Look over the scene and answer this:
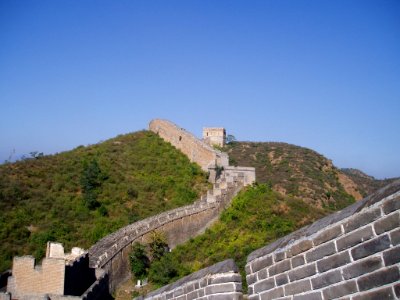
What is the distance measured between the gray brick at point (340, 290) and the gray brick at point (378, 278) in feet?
0.29

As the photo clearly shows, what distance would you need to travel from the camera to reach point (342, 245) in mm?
4180

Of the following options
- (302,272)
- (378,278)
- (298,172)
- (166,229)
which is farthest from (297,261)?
(298,172)

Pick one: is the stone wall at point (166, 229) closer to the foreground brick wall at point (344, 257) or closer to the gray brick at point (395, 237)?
the foreground brick wall at point (344, 257)

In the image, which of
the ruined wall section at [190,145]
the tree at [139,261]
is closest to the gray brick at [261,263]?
the tree at [139,261]

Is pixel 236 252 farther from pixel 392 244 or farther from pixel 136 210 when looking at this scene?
pixel 392 244

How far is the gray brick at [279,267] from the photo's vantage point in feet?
A: 16.0

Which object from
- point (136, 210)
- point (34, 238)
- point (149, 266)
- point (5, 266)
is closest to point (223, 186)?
point (136, 210)

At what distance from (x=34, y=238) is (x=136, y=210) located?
742cm

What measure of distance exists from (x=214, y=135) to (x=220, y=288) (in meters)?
58.6

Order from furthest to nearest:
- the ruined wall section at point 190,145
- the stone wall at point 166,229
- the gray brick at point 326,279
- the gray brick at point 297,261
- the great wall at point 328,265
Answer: the ruined wall section at point 190,145 < the stone wall at point 166,229 < the gray brick at point 297,261 < the gray brick at point 326,279 < the great wall at point 328,265

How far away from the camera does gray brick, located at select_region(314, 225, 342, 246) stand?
426cm

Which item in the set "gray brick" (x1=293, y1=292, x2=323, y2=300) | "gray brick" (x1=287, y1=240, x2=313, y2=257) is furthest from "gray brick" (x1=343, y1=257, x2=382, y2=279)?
"gray brick" (x1=287, y1=240, x2=313, y2=257)

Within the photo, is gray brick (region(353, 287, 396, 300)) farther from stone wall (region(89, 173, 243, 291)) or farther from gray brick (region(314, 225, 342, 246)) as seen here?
stone wall (region(89, 173, 243, 291))

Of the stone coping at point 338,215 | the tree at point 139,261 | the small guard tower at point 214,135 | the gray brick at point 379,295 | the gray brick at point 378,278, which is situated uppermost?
the small guard tower at point 214,135
